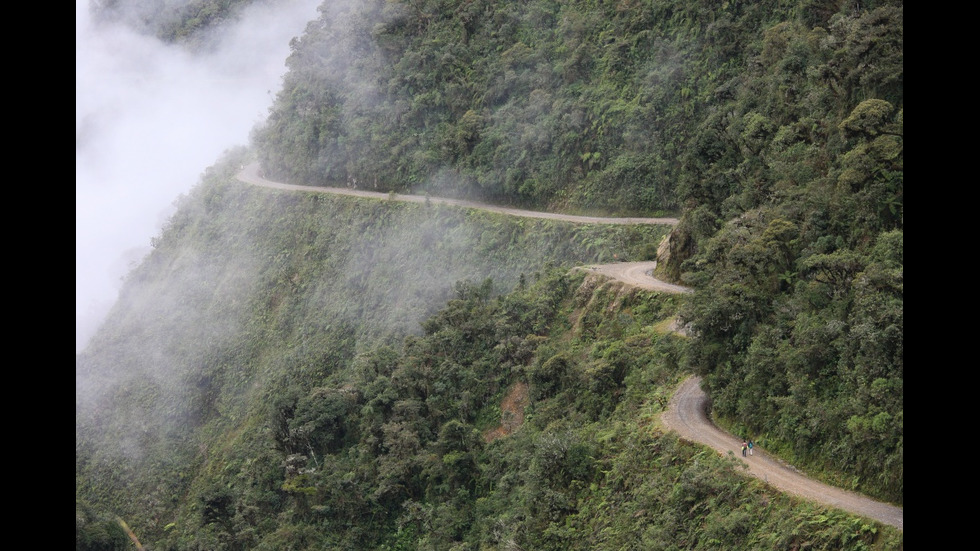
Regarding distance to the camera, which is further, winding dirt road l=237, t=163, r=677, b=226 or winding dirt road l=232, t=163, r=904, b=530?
winding dirt road l=237, t=163, r=677, b=226

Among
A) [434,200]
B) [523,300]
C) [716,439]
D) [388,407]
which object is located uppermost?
[434,200]

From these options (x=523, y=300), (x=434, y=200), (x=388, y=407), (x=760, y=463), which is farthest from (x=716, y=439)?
(x=434, y=200)

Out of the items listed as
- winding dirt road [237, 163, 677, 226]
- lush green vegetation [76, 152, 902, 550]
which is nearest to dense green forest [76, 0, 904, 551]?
lush green vegetation [76, 152, 902, 550]

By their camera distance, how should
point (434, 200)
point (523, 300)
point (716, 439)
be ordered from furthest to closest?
1. point (434, 200)
2. point (523, 300)
3. point (716, 439)

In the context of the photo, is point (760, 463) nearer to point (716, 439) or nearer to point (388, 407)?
point (716, 439)

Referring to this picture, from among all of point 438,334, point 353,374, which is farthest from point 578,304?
point 353,374

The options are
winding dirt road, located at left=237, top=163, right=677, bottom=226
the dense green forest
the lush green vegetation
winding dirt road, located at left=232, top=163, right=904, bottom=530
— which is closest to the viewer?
winding dirt road, located at left=232, top=163, right=904, bottom=530

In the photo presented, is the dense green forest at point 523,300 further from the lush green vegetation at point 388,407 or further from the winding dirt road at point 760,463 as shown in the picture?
the winding dirt road at point 760,463

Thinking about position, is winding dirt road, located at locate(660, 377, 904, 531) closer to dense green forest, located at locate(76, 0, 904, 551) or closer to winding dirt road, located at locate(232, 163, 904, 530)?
winding dirt road, located at locate(232, 163, 904, 530)
